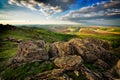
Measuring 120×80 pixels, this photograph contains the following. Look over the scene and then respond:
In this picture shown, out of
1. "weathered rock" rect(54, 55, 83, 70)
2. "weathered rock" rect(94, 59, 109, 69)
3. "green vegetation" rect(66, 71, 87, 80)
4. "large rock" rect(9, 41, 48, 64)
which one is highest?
"large rock" rect(9, 41, 48, 64)

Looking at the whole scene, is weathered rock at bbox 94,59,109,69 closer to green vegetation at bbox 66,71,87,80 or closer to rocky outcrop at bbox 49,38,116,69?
rocky outcrop at bbox 49,38,116,69

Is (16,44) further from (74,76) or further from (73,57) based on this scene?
(74,76)

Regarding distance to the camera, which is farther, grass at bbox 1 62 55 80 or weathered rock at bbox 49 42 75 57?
weathered rock at bbox 49 42 75 57

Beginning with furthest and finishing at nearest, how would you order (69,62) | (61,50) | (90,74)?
(61,50) < (69,62) < (90,74)

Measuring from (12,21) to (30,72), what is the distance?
7386 mm

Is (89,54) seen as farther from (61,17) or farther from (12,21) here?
(12,21)

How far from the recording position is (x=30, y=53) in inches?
860

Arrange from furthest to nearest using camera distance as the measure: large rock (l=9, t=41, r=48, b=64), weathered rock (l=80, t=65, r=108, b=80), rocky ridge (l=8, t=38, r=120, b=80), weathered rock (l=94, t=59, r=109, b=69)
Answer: weathered rock (l=94, t=59, r=109, b=69) < large rock (l=9, t=41, r=48, b=64) < rocky ridge (l=8, t=38, r=120, b=80) < weathered rock (l=80, t=65, r=108, b=80)

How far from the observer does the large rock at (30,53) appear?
70.4 ft

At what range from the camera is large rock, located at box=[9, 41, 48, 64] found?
70.4 feet

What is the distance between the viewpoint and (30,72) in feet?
67.4

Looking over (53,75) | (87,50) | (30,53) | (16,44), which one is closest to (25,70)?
(30,53)

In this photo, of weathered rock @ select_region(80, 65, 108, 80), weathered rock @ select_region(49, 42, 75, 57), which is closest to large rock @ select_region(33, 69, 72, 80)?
weathered rock @ select_region(80, 65, 108, 80)

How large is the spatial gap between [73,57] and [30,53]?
476cm
